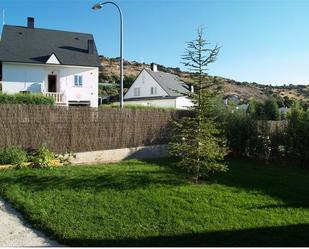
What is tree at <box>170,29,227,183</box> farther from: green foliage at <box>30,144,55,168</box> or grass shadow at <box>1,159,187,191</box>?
green foliage at <box>30,144,55,168</box>

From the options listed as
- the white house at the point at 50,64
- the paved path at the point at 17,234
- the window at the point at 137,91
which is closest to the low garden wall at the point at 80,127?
the paved path at the point at 17,234

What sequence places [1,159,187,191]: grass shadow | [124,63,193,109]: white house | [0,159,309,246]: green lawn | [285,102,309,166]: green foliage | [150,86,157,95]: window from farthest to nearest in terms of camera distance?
[150,86,157,95]: window → [124,63,193,109]: white house → [285,102,309,166]: green foliage → [1,159,187,191]: grass shadow → [0,159,309,246]: green lawn

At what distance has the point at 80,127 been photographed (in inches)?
615

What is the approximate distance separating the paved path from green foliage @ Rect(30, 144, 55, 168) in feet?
15.9

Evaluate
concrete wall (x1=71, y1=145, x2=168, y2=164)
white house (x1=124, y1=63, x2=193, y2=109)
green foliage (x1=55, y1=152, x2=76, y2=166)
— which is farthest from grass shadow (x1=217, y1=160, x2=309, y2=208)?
white house (x1=124, y1=63, x2=193, y2=109)

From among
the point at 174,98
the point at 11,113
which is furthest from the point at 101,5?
the point at 174,98

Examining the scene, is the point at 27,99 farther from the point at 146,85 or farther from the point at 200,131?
the point at 146,85

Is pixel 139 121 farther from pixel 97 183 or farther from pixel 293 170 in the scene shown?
pixel 97 183

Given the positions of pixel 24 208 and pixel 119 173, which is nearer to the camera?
pixel 24 208

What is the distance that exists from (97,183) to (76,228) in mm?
3372

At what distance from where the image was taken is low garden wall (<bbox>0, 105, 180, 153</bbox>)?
45.2ft

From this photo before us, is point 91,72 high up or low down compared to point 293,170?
up

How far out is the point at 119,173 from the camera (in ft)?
37.8

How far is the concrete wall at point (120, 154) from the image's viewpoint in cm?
1551
